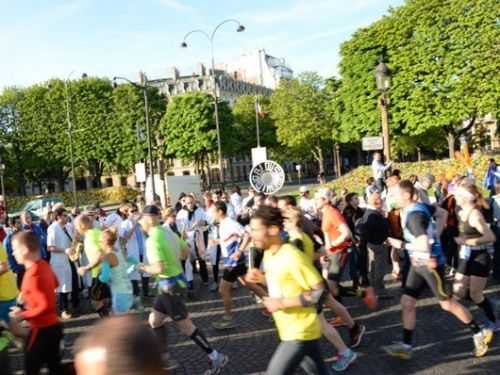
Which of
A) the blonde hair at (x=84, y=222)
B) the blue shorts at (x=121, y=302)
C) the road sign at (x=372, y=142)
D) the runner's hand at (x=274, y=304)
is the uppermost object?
the road sign at (x=372, y=142)

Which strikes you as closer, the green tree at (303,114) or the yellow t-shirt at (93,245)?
the yellow t-shirt at (93,245)

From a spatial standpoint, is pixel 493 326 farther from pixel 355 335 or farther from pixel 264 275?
pixel 264 275

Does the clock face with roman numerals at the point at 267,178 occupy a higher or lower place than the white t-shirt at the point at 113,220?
higher

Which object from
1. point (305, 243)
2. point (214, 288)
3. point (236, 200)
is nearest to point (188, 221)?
point (214, 288)

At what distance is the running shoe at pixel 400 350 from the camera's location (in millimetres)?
6141

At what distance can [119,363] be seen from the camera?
1.67 m

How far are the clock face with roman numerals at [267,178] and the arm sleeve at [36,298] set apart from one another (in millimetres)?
13224

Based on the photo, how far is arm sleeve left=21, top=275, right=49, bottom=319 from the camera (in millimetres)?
4648

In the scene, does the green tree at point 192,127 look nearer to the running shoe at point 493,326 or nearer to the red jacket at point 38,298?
the running shoe at point 493,326

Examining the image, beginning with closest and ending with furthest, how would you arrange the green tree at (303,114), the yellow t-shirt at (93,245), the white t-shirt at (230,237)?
the yellow t-shirt at (93,245) < the white t-shirt at (230,237) < the green tree at (303,114)

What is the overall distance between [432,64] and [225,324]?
34823mm

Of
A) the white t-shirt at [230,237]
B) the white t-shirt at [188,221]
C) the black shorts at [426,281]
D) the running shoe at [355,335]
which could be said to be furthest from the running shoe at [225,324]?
the white t-shirt at [188,221]

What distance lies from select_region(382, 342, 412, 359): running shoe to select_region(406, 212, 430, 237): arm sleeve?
135 cm

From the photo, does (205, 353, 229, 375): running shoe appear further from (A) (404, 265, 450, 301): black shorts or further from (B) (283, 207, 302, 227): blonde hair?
(A) (404, 265, 450, 301): black shorts
